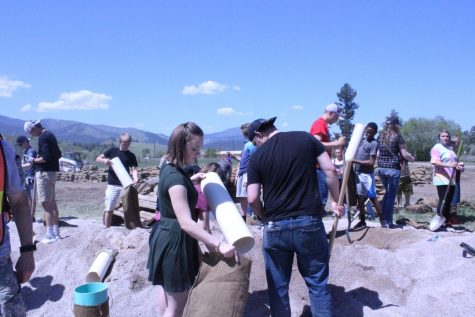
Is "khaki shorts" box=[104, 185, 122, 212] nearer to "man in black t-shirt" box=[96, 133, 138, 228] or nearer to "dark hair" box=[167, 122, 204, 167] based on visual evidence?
"man in black t-shirt" box=[96, 133, 138, 228]

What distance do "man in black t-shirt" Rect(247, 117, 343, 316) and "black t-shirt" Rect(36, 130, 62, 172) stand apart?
4083mm

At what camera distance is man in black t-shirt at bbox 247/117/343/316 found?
343 centimetres

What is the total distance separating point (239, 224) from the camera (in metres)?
3.20

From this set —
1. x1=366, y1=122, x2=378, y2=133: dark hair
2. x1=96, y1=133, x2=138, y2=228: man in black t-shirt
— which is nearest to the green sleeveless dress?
x1=96, y1=133, x2=138, y2=228: man in black t-shirt

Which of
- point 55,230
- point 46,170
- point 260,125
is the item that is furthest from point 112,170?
point 260,125

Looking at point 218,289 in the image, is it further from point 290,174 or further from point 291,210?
point 290,174

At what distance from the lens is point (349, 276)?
194 inches

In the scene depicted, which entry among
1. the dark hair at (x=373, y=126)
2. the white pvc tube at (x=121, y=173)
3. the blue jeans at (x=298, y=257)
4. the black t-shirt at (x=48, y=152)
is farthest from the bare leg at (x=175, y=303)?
the dark hair at (x=373, y=126)

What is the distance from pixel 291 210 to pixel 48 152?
14.8 ft

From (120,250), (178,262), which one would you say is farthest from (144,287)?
(178,262)

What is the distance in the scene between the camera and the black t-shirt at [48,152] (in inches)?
256

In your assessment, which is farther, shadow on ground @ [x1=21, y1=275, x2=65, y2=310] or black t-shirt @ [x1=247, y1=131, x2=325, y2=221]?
shadow on ground @ [x1=21, y1=275, x2=65, y2=310]

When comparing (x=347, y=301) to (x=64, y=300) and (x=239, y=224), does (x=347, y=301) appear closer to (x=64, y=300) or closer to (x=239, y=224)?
(x=239, y=224)

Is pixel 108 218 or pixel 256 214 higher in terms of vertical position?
pixel 256 214
